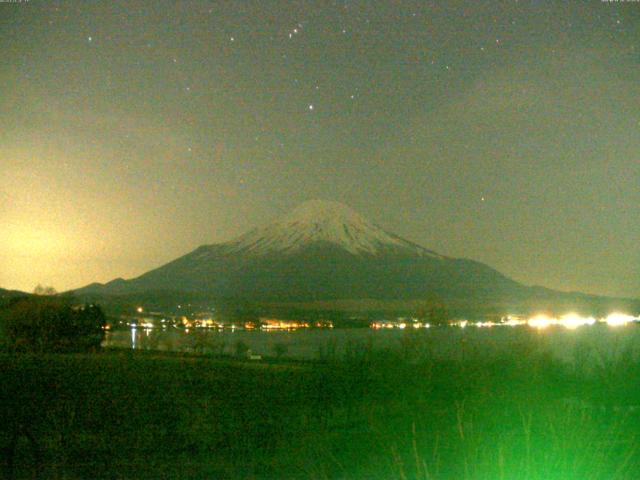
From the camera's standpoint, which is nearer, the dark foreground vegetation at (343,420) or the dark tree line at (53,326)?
the dark foreground vegetation at (343,420)

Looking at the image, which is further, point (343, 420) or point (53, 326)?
point (53, 326)

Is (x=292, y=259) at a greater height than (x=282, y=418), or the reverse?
(x=292, y=259)

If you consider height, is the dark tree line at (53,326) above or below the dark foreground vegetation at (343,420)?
above

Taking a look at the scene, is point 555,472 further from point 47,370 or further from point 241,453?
point 47,370

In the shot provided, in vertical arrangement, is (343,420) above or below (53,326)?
below

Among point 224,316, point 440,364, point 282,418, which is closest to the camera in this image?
point 282,418

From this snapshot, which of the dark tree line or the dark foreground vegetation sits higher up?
the dark tree line

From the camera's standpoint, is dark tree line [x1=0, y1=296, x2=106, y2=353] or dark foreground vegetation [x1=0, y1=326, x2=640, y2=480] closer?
dark foreground vegetation [x1=0, y1=326, x2=640, y2=480]

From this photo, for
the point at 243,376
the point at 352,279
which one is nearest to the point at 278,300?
the point at 352,279
